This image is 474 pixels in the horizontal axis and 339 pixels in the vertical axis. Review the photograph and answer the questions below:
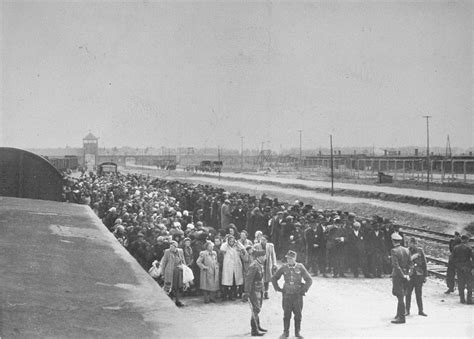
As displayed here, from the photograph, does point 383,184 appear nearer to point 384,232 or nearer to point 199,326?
point 384,232

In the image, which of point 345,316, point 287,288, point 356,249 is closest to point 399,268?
point 345,316

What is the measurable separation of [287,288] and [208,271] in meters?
2.77

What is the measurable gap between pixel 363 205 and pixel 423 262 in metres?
18.8

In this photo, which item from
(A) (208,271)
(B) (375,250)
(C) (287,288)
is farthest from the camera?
(B) (375,250)

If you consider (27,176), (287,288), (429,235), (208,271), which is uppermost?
(27,176)

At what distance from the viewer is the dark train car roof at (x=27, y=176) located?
9.95 m

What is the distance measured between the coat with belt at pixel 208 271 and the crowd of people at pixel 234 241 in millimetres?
21

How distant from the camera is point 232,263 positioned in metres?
10.4

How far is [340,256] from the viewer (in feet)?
42.8

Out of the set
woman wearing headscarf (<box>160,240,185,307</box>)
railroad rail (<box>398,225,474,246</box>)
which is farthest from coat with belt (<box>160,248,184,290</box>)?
railroad rail (<box>398,225,474,246</box>)

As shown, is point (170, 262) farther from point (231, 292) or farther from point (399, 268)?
point (399, 268)

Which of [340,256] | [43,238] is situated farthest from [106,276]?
[340,256]

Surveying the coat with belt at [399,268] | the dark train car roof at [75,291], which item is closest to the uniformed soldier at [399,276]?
the coat with belt at [399,268]

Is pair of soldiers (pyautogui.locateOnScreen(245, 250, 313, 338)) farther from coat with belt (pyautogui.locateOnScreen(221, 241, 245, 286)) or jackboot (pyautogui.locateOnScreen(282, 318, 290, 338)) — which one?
coat with belt (pyautogui.locateOnScreen(221, 241, 245, 286))
